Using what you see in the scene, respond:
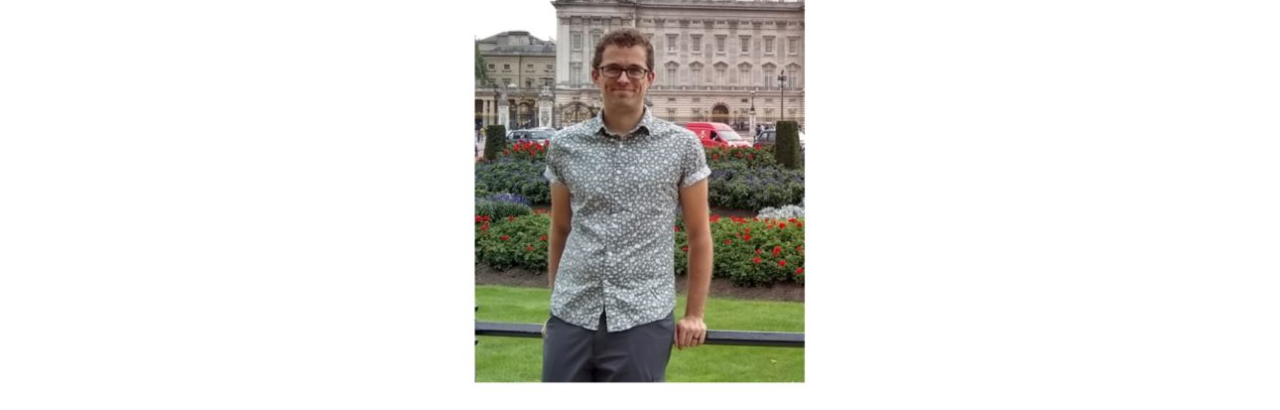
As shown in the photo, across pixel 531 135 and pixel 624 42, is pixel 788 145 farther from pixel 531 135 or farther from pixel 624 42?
pixel 624 42

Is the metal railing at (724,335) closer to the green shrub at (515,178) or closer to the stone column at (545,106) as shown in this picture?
the green shrub at (515,178)

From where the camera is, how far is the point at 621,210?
2670mm

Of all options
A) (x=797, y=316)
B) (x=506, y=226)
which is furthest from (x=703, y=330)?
(x=506, y=226)

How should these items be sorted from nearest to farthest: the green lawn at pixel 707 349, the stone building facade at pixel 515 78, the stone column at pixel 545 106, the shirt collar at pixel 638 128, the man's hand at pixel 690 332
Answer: the shirt collar at pixel 638 128, the man's hand at pixel 690 332, the green lawn at pixel 707 349, the stone column at pixel 545 106, the stone building facade at pixel 515 78

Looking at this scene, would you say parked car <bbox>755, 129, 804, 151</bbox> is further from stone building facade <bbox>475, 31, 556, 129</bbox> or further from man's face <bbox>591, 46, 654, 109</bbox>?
man's face <bbox>591, 46, 654, 109</bbox>

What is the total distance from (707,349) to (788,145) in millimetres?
924

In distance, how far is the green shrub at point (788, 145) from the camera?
3602mm

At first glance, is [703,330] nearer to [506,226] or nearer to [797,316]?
[797,316]

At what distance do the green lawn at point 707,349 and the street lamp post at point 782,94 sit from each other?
0.69 m

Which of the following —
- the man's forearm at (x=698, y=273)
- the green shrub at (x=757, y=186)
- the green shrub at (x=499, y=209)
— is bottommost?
the man's forearm at (x=698, y=273)

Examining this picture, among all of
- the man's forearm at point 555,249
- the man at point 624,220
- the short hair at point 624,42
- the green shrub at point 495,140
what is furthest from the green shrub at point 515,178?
the short hair at point 624,42

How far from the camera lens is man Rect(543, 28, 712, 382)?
266 centimetres

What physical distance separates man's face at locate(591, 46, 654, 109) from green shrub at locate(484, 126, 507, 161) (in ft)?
2.92
